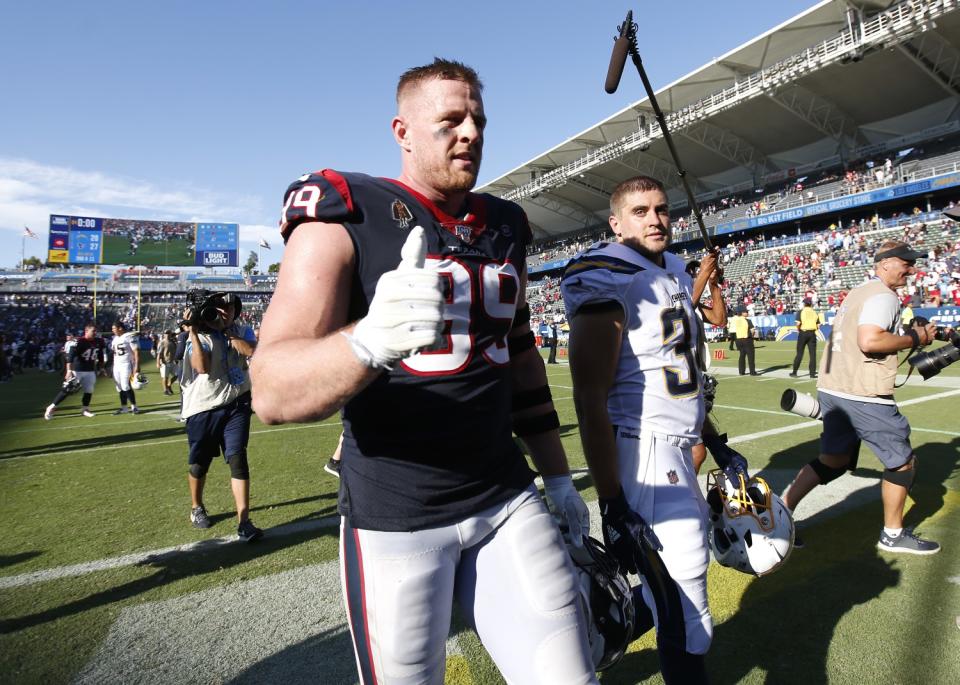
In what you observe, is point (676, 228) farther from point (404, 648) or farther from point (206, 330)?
point (404, 648)

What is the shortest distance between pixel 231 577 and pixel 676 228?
4173cm

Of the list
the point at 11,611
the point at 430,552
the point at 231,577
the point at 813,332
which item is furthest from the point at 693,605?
the point at 813,332

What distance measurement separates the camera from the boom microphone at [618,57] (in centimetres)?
355

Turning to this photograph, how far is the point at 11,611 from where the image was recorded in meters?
3.23

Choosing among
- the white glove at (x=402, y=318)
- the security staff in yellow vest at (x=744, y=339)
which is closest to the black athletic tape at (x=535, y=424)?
the white glove at (x=402, y=318)

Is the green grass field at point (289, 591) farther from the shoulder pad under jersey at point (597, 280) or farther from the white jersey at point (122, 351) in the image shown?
Answer: the white jersey at point (122, 351)

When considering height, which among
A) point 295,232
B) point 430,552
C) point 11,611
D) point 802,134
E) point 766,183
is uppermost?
point 802,134

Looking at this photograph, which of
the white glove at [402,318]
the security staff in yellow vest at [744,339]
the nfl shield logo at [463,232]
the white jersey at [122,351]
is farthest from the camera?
the security staff in yellow vest at [744,339]

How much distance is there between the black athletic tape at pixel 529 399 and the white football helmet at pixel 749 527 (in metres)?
1.25

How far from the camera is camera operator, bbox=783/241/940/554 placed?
3.71m

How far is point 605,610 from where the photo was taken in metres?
1.80

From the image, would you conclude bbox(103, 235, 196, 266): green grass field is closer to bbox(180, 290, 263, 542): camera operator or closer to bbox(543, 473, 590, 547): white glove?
bbox(180, 290, 263, 542): camera operator

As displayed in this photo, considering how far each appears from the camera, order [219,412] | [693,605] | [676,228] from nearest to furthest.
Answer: [693,605] → [219,412] → [676,228]

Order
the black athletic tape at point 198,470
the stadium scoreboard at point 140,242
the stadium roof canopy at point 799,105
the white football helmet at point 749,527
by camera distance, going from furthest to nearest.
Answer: the stadium scoreboard at point 140,242, the stadium roof canopy at point 799,105, the black athletic tape at point 198,470, the white football helmet at point 749,527
